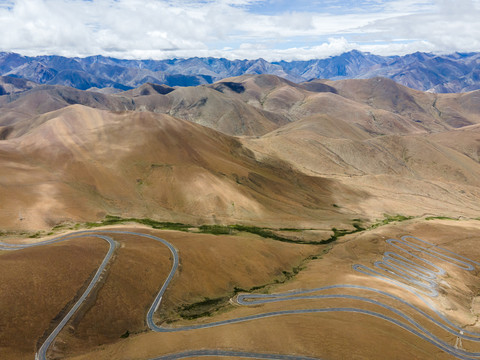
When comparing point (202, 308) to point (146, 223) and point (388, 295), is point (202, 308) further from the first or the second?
point (146, 223)

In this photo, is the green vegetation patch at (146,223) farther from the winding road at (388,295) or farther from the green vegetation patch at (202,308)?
the green vegetation patch at (202,308)

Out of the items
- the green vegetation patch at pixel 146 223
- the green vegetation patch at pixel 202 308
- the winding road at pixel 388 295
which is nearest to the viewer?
the winding road at pixel 388 295

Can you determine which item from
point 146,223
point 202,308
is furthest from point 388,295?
point 146,223

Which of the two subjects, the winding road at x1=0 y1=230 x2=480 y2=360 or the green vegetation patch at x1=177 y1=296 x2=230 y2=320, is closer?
the winding road at x1=0 y1=230 x2=480 y2=360

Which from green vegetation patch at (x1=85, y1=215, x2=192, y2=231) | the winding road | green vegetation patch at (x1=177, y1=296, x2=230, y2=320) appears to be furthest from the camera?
green vegetation patch at (x1=85, y1=215, x2=192, y2=231)

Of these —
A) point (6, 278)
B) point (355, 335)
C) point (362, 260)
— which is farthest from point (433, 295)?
point (6, 278)

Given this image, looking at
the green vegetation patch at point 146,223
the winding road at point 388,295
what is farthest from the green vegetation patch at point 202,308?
the green vegetation patch at point 146,223

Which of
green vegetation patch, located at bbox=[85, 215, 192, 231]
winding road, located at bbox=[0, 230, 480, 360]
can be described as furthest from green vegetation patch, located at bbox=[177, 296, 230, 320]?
green vegetation patch, located at bbox=[85, 215, 192, 231]

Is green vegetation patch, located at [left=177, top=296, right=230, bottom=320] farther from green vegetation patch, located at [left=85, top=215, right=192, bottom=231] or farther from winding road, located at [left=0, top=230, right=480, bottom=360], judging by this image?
green vegetation patch, located at [left=85, top=215, right=192, bottom=231]
